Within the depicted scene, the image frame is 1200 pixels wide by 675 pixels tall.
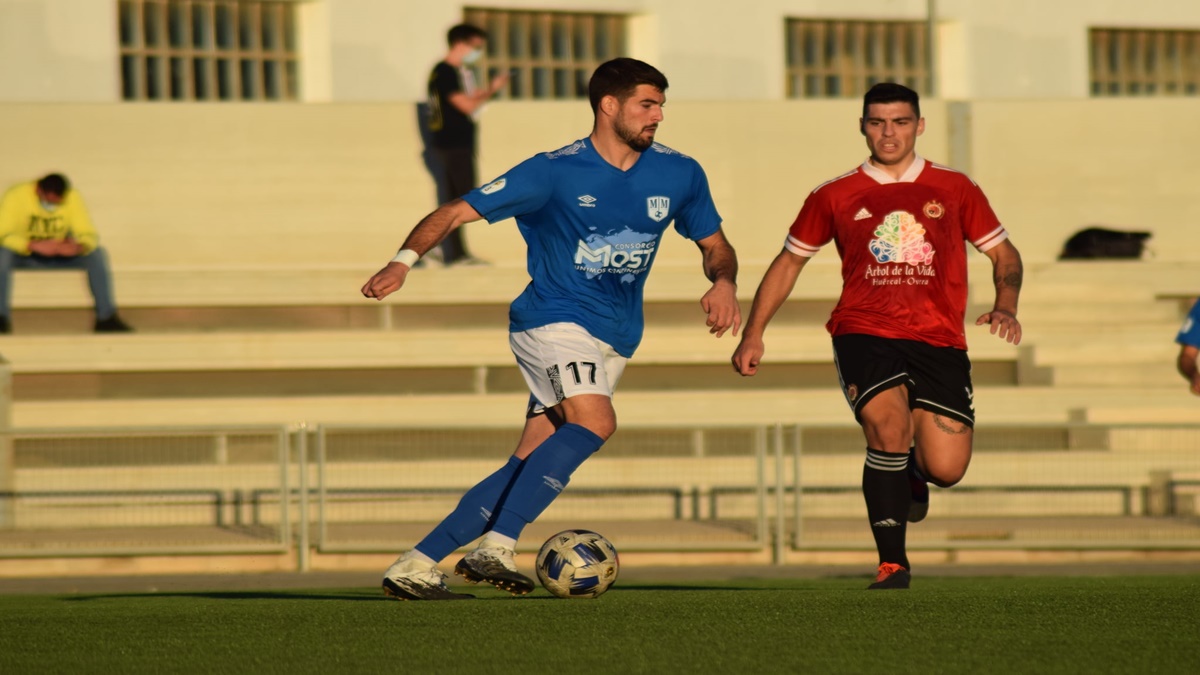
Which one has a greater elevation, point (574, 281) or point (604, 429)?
point (574, 281)

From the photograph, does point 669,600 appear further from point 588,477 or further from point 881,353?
point 588,477

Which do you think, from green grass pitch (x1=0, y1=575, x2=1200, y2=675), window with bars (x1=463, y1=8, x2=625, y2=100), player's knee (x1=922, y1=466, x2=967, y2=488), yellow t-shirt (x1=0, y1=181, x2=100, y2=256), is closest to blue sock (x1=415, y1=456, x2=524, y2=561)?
green grass pitch (x1=0, y1=575, x2=1200, y2=675)

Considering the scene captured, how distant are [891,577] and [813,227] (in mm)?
1539

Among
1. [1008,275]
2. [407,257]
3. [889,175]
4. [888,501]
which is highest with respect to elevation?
[889,175]

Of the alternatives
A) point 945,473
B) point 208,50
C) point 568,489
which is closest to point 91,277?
point 568,489

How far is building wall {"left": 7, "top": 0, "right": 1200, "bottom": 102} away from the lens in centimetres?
1992

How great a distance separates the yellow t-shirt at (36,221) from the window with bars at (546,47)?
6568 millimetres

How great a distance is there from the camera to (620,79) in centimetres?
730

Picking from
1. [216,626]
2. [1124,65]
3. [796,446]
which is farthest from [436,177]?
[216,626]

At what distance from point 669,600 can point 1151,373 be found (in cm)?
1076

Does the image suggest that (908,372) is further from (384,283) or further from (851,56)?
(851,56)

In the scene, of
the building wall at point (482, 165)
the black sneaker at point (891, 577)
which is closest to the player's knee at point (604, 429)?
the black sneaker at point (891, 577)

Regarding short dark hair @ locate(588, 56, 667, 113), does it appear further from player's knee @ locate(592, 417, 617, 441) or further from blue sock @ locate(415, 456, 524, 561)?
blue sock @ locate(415, 456, 524, 561)

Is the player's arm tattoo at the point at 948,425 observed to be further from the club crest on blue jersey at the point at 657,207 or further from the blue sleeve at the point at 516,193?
the blue sleeve at the point at 516,193
